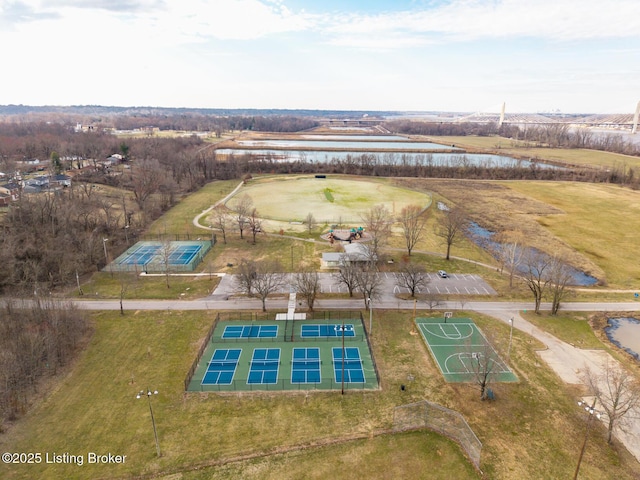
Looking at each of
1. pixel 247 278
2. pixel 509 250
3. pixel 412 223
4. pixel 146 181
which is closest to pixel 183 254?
pixel 247 278

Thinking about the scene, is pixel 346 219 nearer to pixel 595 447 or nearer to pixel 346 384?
pixel 346 384

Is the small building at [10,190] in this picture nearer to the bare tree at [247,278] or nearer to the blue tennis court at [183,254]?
the blue tennis court at [183,254]

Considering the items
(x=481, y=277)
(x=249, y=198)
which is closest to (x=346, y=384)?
(x=481, y=277)

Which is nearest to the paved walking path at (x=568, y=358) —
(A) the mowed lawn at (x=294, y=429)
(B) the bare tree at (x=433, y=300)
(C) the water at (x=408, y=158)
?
(A) the mowed lawn at (x=294, y=429)

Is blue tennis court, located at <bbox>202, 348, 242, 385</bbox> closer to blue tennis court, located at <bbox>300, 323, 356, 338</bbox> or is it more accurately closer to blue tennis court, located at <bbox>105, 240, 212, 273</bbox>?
blue tennis court, located at <bbox>300, 323, 356, 338</bbox>

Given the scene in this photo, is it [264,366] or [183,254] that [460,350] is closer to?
[264,366]
